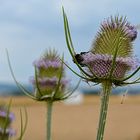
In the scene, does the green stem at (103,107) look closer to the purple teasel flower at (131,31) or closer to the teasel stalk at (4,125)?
the purple teasel flower at (131,31)

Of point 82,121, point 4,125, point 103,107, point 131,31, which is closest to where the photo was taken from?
point 103,107

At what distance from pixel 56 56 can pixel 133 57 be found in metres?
0.95

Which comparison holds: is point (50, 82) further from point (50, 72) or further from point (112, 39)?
point (112, 39)

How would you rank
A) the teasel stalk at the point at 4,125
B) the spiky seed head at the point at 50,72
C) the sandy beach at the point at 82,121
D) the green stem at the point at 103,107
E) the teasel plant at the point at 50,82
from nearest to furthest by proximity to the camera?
the green stem at the point at 103,107, the teasel stalk at the point at 4,125, the teasel plant at the point at 50,82, the spiky seed head at the point at 50,72, the sandy beach at the point at 82,121

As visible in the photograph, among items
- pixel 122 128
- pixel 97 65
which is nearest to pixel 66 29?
pixel 97 65

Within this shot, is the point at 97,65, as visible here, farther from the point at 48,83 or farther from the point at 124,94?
the point at 48,83

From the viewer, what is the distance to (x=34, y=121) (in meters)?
17.8

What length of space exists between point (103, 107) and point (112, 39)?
1.04ft

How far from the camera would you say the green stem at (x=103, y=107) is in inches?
86.2

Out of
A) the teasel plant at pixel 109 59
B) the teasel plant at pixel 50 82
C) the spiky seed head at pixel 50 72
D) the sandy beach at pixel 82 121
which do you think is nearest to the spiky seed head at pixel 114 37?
the teasel plant at pixel 109 59

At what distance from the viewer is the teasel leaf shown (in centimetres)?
240

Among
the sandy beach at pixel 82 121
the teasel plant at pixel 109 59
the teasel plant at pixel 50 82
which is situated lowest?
the sandy beach at pixel 82 121

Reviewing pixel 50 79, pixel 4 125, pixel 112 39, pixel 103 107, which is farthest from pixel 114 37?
pixel 50 79

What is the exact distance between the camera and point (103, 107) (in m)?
2.24
